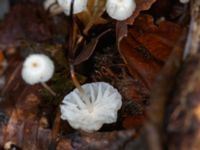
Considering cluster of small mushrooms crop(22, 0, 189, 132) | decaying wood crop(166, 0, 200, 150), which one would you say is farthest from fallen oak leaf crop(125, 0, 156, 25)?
decaying wood crop(166, 0, 200, 150)

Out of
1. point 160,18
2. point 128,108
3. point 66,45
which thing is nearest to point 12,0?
point 66,45

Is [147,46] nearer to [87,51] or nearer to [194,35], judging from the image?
[87,51]

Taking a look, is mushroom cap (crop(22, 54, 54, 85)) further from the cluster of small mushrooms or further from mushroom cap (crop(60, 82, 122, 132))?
mushroom cap (crop(60, 82, 122, 132))

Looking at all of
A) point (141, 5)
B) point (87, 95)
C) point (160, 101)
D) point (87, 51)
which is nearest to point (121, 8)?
point (141, 5)

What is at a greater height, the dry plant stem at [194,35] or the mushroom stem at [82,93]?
the dry plant stem at [194,35]

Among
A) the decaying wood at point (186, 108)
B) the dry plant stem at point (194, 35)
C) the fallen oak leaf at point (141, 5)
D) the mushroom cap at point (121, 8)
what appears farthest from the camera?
the fallen oak leaf at point (141, 5)

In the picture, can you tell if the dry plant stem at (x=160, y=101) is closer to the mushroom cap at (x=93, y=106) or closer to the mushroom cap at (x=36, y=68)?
the mushroom cap at (x=93, y=106)

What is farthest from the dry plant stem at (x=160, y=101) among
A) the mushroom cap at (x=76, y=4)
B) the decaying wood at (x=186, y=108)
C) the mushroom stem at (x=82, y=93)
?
the mushroom cap at (x=76, y=4)
